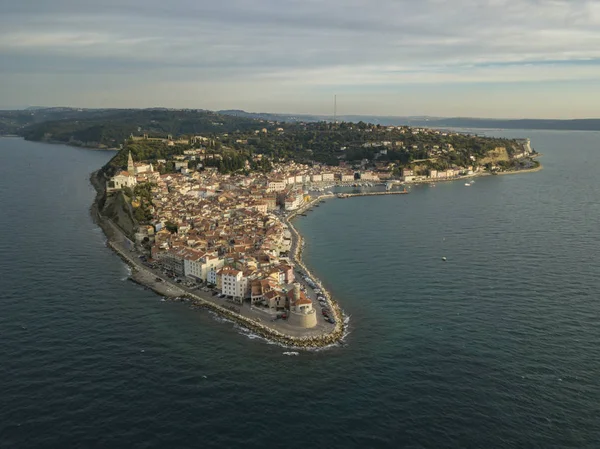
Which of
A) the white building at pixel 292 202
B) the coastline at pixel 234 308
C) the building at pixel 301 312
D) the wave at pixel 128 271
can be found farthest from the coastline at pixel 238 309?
the white building at pixel 292 202

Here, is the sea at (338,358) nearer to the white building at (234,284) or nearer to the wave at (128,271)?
the wave at (128,271)

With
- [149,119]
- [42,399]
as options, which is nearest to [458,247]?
[42,399]

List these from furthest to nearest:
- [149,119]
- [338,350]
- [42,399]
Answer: [149,119] → [338,350] → [42,399]

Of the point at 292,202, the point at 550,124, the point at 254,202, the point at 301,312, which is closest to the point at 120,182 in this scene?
the point at 254,202

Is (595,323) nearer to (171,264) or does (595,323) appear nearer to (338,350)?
(338,350)

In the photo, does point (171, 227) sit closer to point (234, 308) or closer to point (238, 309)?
point (234, 308)

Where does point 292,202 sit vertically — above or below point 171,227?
above
